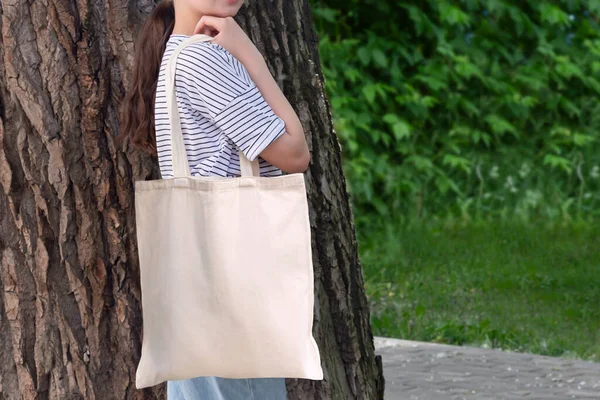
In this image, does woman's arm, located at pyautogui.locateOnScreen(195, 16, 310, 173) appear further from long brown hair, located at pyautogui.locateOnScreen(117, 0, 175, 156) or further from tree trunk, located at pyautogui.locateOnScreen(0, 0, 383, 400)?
tree trunk, located at pyautogui.locateOnScreen(0, 0, 383, 400)

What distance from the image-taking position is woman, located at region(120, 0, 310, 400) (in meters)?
2.28

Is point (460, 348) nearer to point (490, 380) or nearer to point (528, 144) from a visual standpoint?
point (490, 380)

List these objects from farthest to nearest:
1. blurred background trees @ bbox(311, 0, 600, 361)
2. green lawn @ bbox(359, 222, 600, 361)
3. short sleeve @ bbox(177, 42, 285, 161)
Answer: blurred background trees @ bbox(311, 0, 600, 361)
green lawn @ bbox(359, 222, 600, 361)
short sleeve @ bbox(177, 42, 285, 161)

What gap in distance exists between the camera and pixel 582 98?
929cm

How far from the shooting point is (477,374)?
486 centimetres

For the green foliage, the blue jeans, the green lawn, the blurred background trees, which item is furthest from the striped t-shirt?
the green foliage

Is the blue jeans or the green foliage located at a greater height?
the green foliage

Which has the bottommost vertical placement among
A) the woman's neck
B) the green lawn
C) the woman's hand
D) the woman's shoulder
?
the green lawn

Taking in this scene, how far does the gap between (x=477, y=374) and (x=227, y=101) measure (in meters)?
2.98

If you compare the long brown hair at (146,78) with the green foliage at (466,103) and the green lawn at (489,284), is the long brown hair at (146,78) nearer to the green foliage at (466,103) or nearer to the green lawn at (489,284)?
the green lawn at (489,284)

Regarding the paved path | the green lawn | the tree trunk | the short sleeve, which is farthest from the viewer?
the green lawn

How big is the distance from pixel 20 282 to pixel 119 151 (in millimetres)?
472

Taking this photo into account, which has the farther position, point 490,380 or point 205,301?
point 490,380

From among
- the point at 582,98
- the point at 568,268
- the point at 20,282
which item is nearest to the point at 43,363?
the point at 20,282
